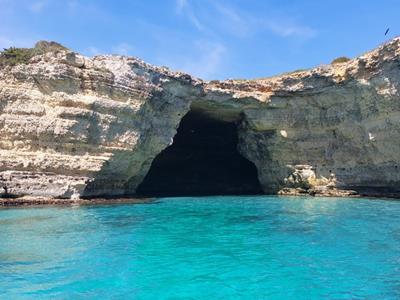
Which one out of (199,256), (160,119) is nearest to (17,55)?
(160,119)

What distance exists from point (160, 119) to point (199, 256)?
56.6 ft

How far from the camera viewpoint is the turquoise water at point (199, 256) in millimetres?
7543

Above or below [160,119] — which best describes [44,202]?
below

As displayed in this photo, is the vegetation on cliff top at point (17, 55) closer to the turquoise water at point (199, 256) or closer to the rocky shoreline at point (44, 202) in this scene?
the rocky shoreline at point (44, 202)

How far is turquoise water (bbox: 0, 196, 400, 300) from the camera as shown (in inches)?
297

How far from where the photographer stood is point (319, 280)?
26.3 ft

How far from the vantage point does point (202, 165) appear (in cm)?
3841

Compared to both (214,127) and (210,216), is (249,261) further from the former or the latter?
(214,127)

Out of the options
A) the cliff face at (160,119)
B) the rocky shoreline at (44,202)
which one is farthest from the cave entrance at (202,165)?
the rocky shoreline at (44,202)

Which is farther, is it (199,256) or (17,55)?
(17,55)

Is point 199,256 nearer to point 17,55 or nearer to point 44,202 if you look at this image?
point 44,202

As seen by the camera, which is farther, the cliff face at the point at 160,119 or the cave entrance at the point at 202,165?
the cave entrance at the point at 202,165

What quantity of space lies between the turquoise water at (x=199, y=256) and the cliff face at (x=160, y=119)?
5.82m

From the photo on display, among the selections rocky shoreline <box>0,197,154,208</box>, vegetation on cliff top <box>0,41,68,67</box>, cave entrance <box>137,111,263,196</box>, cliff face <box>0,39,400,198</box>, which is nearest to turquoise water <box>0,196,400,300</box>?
rocky shoreline <box>0,197,154,208</box>
